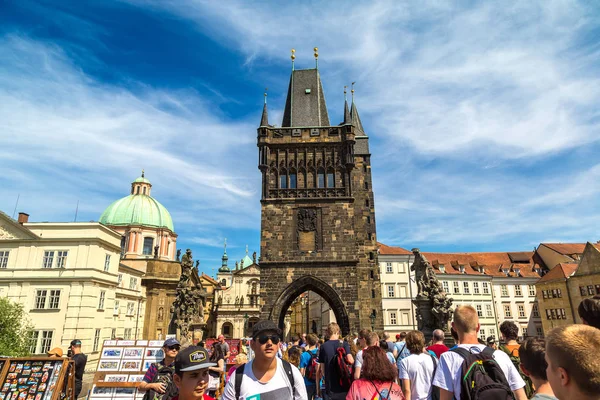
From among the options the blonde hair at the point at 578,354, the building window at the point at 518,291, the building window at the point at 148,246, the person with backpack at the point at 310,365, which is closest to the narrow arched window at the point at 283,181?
the person with backpack at the point at 310,365

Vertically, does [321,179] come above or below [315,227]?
above

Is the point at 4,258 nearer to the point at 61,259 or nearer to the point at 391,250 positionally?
the point at 61,259

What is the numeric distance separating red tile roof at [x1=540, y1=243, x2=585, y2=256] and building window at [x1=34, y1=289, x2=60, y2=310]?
48.7m

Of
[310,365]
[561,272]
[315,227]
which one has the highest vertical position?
[315,227]

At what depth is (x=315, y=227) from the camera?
2661 cm

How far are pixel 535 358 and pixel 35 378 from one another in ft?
26.2

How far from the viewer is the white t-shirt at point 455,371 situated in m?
3.14

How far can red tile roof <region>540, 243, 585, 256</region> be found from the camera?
4425 cm

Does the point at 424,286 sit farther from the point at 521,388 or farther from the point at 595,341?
the point at 595,341

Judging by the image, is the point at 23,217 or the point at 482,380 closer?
the point at 482,380

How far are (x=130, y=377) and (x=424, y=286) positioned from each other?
11020mm

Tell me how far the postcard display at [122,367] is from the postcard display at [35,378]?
1.57 metres

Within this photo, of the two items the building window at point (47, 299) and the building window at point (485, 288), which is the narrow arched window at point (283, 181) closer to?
the building window at point (47, 299)

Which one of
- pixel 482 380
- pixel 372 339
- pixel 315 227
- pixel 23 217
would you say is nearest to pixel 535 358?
pixel 482 380
